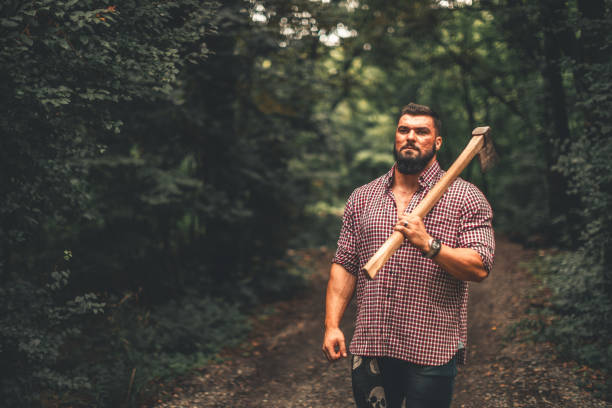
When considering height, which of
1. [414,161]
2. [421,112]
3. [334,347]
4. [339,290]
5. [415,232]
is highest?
[421,112]

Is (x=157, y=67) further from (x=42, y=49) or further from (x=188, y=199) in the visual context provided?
(x=188, y=199)

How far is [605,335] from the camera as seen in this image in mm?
5254

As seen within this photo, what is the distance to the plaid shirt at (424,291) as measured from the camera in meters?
2.53

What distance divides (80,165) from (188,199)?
8.97 feet

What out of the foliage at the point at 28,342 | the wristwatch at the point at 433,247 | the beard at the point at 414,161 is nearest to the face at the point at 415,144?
the beard at the point at 414,161

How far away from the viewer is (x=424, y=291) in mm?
2566

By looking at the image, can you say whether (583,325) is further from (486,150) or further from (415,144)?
(415,144)

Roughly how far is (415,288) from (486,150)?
902 mm

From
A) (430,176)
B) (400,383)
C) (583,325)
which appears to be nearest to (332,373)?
(583,325)

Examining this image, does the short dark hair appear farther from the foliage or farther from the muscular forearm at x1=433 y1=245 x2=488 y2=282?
the foliage

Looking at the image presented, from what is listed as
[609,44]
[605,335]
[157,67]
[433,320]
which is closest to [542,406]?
[605,335]

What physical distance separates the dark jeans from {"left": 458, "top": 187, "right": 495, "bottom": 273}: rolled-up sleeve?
64cm

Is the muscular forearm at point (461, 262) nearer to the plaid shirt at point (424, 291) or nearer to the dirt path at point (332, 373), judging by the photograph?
the plaid shirt at point (424, 291)

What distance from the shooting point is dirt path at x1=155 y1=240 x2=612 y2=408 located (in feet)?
16.4
